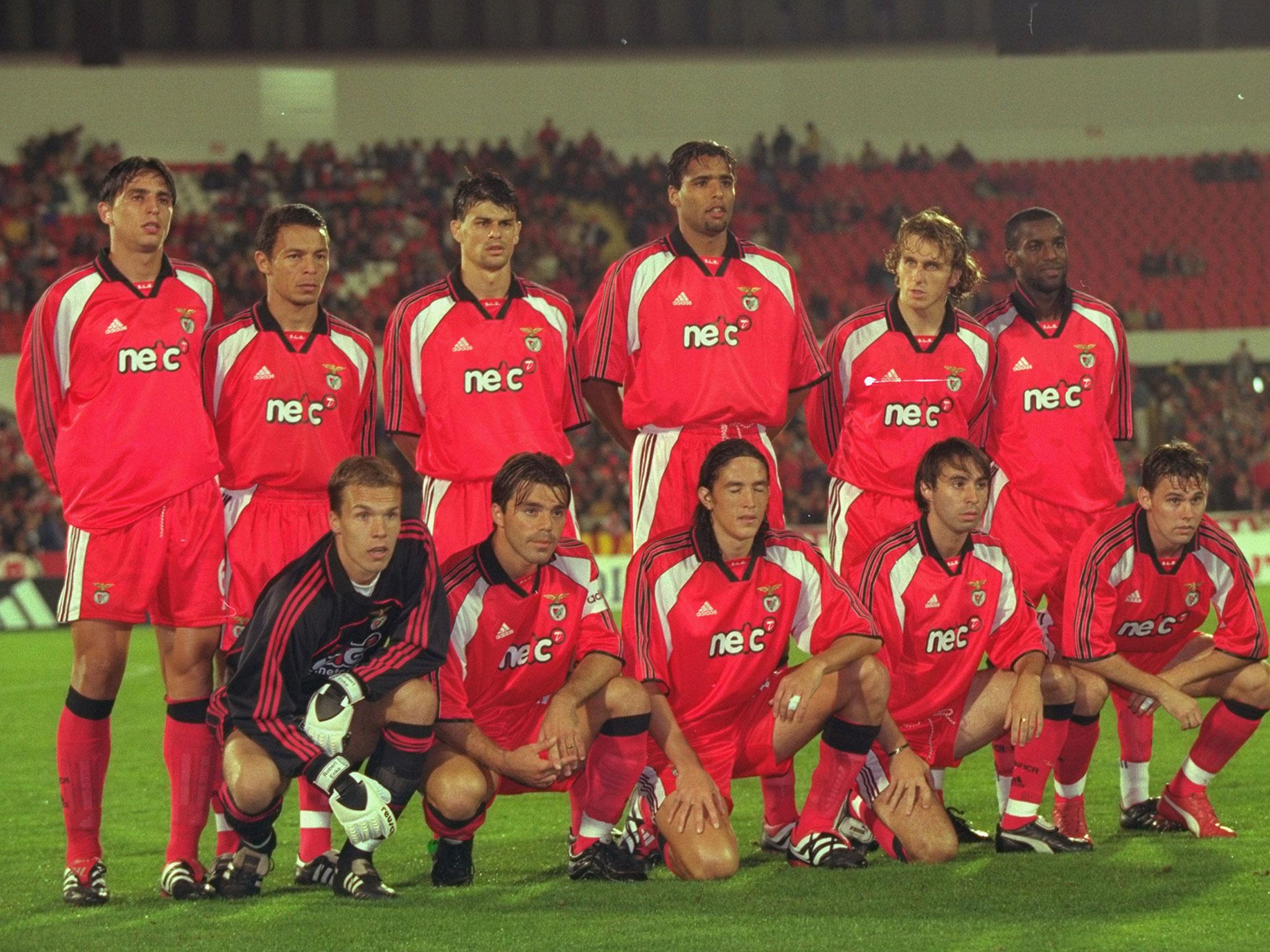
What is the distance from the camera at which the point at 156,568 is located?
484 cm

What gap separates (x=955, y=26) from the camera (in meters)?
Result: 22.4

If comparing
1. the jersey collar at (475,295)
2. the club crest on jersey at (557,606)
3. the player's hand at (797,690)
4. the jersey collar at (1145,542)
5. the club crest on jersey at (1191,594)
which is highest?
the jersey collar at (475,295)

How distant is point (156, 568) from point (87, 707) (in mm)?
444

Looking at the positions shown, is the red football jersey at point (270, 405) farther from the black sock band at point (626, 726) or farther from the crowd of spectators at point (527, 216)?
the crowd of spectators at point (527, 216)

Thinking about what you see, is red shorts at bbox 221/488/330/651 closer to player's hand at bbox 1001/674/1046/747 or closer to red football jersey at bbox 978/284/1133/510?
player's hand at bbox 1001/674/1046/747

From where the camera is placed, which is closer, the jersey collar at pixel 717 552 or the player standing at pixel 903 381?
the jersey collar at pixel 717 552

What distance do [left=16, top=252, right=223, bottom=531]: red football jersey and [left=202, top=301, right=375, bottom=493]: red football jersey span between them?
0.15 m

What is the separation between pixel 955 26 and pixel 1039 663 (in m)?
18.8

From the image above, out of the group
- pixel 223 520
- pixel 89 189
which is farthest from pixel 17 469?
pixel 223 520

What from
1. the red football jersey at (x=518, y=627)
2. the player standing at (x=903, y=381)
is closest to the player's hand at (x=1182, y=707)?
the player standing at (x=903, y=381)

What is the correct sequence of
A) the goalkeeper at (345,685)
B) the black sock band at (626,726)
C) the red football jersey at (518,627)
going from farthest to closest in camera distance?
the red football jersey at (518,627), the black sock band at (626,726), the goalkeeper at (345,685)

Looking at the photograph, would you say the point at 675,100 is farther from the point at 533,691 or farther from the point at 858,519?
the point at 533,691

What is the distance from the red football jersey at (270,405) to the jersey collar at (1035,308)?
245cm

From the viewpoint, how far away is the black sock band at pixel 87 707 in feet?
15.7
